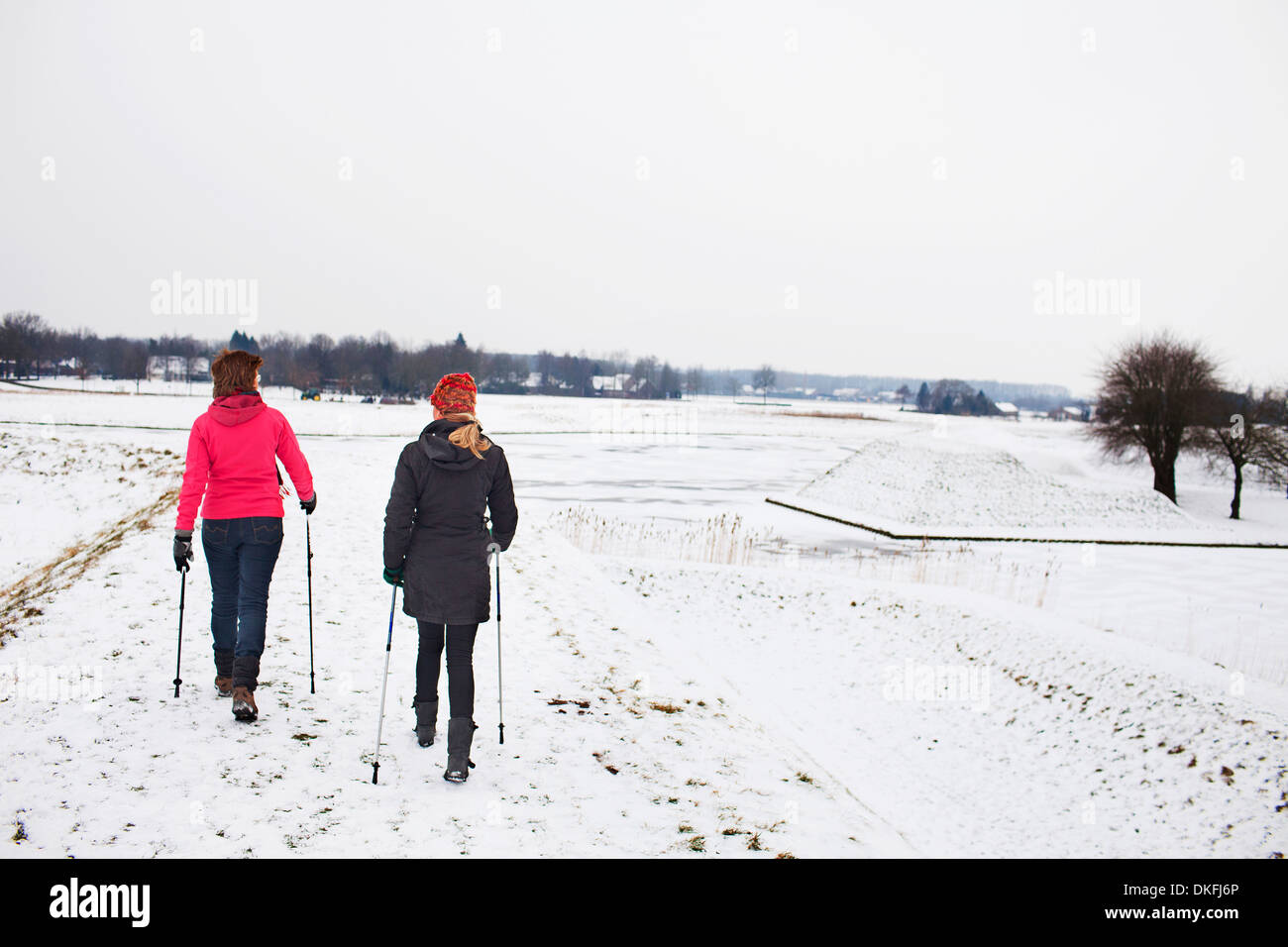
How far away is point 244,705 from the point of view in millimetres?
5691

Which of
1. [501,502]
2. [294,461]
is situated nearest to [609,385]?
[294,461]

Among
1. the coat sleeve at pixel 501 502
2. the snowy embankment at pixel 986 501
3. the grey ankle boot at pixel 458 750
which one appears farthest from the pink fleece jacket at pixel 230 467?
the snowy embankment at pixel 986 501

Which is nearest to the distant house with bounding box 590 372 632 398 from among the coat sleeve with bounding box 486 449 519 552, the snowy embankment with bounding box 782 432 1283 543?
the snowy embankment with bounding box 782 432 1283 543

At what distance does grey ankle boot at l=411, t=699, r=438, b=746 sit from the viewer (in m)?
5.55

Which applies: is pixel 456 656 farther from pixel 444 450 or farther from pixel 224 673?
pixel 224 673

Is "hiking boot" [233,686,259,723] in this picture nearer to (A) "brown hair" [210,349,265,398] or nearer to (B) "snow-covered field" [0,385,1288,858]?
(B) "snow-covered field" [0,385,1288,858]

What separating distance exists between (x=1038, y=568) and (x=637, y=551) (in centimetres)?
896

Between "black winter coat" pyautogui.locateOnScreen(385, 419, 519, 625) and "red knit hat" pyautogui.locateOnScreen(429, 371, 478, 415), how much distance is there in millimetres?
95

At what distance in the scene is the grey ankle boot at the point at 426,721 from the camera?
18.2ft

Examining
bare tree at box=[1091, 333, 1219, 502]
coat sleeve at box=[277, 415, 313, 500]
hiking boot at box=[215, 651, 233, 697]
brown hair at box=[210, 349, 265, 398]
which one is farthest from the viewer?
bare tree at box=[1091, 333, 1219, 502]
